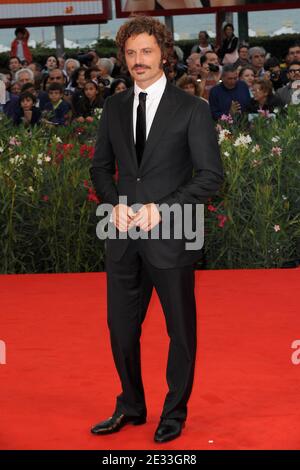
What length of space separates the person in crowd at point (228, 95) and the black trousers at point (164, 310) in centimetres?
791

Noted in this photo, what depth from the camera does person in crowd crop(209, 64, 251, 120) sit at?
484 inches

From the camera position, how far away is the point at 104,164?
4.43 meters

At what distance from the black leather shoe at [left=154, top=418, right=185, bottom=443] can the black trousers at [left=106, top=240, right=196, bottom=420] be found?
0.09ft

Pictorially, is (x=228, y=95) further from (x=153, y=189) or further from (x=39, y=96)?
(x=153, y=189)

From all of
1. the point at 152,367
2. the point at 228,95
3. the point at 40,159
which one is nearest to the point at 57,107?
the point at 228,95

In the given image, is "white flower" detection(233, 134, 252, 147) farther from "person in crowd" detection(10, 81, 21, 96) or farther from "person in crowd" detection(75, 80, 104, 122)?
"person in crowd" detection(10, 81, 21, 96)

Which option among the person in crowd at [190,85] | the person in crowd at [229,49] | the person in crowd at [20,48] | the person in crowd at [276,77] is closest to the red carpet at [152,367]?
the person in crowd at [190,85]

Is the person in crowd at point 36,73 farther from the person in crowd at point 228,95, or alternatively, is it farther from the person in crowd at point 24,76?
the person in crowd at point 228,95

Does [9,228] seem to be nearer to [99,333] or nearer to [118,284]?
[99,333]

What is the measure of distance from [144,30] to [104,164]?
1.95 ft

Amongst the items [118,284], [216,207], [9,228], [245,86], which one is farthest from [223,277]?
[245,86]

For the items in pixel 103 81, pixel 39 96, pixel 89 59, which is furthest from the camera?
pixel 89 59

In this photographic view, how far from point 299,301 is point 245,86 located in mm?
6006

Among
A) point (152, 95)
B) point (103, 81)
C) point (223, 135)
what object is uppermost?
point (152, 95)
